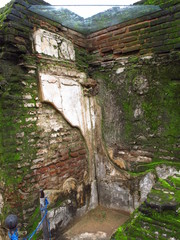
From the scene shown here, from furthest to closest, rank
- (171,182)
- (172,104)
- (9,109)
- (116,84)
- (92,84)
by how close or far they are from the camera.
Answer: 1. (92,84)
2. (116,84)
3. (172,104)
4. (9,109)
5. (171,182)

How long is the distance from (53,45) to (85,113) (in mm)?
1313

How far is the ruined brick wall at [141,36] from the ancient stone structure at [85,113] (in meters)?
0.02

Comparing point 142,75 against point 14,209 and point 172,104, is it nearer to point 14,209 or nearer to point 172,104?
point 172,104

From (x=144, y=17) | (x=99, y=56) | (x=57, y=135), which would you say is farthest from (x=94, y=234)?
(x=144, y=17)

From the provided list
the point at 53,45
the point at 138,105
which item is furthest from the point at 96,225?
the point at 53,45

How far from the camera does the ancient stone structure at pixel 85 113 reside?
2.50 metres

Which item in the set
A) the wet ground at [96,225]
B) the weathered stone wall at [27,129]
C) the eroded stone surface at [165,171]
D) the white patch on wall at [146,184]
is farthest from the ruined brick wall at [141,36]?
the wet ground at [96,225]

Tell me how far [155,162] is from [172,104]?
965 mm

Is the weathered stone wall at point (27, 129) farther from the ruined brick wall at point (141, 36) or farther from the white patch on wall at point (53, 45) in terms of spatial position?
the ruined brick wall at point (141, 36)

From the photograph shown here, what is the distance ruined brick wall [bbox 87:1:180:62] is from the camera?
2842 mm

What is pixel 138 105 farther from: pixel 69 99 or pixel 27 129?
pixel 27 129

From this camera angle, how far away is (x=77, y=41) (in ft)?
11.6

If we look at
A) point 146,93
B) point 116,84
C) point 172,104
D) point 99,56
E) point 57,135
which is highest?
point 99,56

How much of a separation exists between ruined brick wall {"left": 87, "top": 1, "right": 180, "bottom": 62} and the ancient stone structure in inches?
0.6
